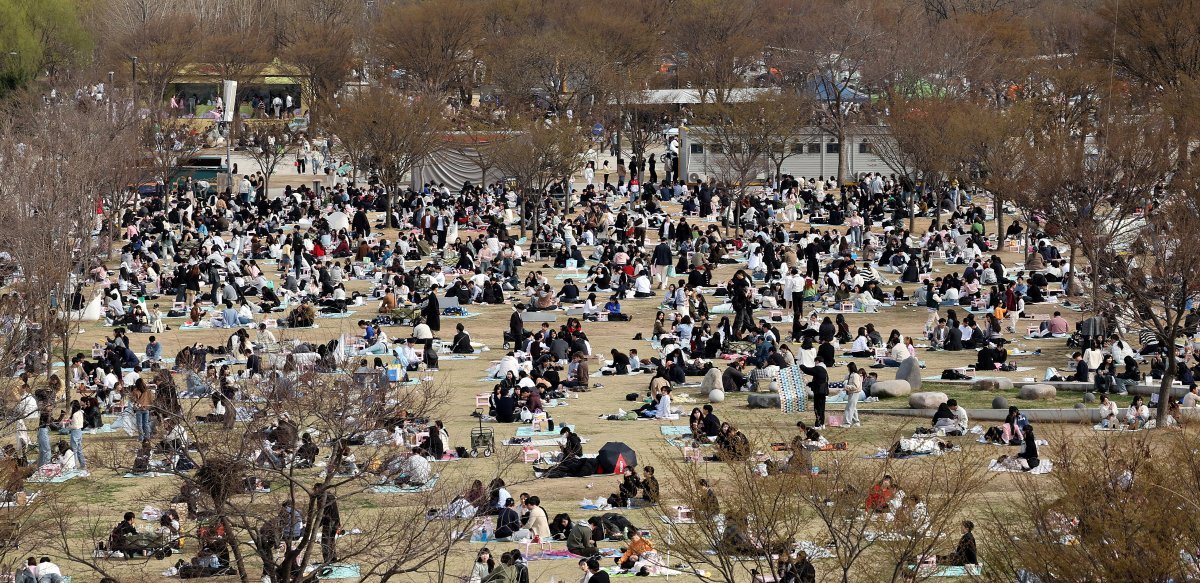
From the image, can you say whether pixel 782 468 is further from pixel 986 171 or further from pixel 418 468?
pixel 986 171

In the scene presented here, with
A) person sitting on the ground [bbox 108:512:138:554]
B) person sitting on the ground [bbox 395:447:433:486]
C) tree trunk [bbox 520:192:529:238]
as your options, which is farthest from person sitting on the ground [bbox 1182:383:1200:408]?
tree trunk [bbox 520:192:529:238]

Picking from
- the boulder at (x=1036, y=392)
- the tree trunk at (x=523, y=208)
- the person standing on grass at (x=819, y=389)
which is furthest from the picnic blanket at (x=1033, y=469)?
the tree trunk at (x=523, y=208)

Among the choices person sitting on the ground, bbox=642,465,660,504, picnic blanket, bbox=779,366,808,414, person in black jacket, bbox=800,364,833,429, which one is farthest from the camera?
picnic blanket, bbox=779,366,808,414

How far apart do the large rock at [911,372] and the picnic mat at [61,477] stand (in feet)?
44.5

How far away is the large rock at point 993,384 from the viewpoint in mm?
32125

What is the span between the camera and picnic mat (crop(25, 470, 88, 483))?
85.2ft

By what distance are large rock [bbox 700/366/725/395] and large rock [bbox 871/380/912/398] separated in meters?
2.56

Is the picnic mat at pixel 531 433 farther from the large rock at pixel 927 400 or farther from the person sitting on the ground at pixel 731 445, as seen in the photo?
the large rock at pixel 927 400

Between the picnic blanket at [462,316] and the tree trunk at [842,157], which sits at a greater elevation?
the tree trunk at [842,157]

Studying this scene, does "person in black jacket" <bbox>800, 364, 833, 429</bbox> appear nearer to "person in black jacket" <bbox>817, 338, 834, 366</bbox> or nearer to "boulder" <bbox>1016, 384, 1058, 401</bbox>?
"boulder" <bbox>1016, 384, 1058, 401</bbox>

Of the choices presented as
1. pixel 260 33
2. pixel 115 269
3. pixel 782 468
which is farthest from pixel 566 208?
pixel 260 33

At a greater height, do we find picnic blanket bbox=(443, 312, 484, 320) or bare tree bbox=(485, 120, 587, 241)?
bare tree bbox=(485, 120, 587, 241)

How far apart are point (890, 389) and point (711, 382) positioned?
2974 mm

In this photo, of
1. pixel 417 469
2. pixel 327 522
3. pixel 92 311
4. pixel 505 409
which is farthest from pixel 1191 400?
pixel 92 311
